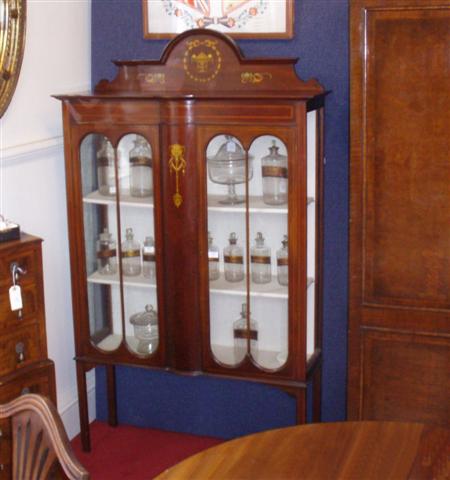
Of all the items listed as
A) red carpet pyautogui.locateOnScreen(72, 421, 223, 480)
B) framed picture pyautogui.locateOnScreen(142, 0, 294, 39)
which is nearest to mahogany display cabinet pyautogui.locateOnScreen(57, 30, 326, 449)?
framed picture pyautogui.locateOnScreen(142, 0, 294, 39)

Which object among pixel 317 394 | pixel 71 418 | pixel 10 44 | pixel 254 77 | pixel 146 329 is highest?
pixel 10 44

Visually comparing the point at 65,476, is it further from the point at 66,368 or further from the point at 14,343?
the point at 66,368

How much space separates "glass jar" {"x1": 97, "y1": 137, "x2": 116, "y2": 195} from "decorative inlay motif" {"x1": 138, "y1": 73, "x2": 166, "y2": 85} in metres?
0.31

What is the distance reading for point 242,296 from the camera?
3.08 meters

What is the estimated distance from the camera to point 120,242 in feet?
10.5

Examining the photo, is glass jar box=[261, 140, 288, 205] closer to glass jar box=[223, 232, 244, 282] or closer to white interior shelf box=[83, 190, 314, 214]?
white interior shelf box=[83, 190, 314, 214]

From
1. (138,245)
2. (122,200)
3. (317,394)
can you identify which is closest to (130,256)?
(138,245)

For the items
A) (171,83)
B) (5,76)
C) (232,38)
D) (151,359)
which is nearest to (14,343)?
(151,359)

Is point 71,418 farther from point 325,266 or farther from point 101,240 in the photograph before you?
point 325,266

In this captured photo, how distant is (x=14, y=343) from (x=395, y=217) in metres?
1.26

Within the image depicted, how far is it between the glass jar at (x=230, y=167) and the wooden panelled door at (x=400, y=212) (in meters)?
0.43

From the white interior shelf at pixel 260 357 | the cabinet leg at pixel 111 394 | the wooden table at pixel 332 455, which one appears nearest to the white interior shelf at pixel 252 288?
the white interior shelf at pixel 260 357

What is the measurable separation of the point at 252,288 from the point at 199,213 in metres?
0.33

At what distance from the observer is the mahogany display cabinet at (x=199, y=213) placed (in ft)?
9.60
